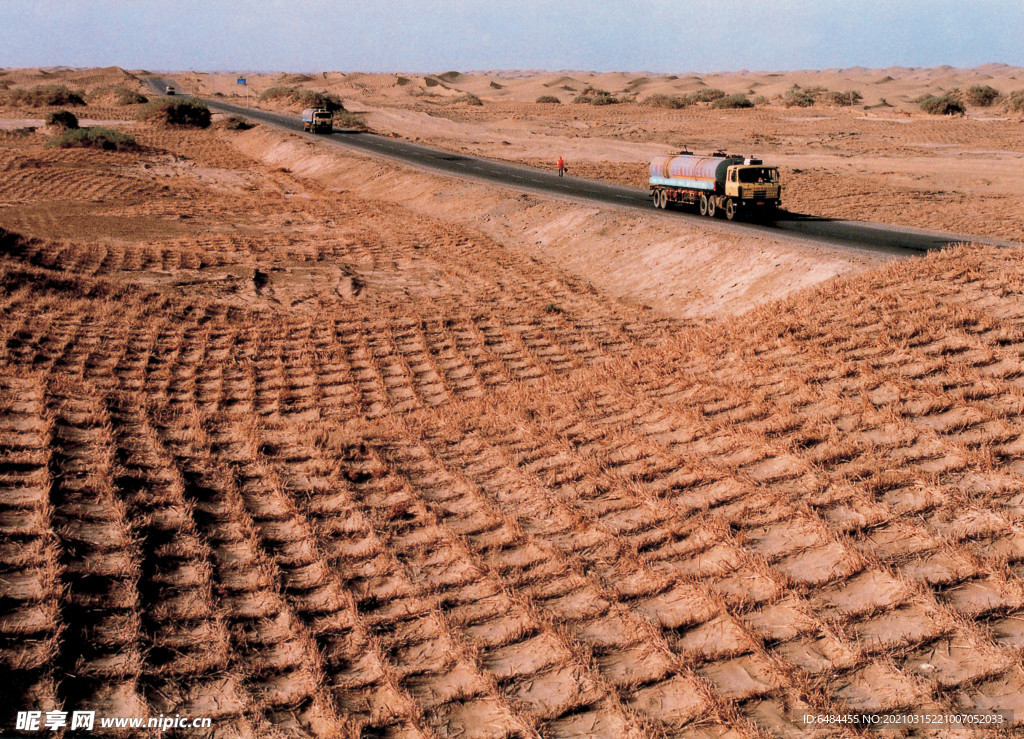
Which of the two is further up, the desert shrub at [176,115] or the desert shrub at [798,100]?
the desert shrub at [798,100]

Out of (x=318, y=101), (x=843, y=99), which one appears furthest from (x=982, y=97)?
(x=318, y=101)

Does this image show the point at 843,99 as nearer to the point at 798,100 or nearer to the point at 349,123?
the point at 798,100

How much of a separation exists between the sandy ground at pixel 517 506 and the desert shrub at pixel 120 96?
84.1 m

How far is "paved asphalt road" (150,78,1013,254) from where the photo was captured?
2155 cm

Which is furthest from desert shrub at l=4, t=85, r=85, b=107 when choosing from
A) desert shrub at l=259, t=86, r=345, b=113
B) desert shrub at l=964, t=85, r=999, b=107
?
desert shrub at l=964, t=85, r=999, b=107

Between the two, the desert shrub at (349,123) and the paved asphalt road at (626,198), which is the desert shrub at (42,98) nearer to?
the desert shrub at (349,123)

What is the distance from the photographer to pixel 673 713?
5844mm

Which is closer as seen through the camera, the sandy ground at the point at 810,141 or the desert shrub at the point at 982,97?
the sandy ground at the point at 810,141

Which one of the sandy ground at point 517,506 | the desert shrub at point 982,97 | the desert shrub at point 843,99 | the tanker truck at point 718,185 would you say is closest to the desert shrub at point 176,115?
the tanker truck at point 718,185

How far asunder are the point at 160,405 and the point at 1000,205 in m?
29.1

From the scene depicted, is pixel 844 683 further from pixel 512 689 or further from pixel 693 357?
pixel 693 357

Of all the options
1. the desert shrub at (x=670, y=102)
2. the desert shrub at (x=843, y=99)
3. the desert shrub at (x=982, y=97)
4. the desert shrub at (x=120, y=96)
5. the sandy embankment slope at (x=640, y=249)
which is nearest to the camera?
the sandy embankment slope at (x=640, y=249)

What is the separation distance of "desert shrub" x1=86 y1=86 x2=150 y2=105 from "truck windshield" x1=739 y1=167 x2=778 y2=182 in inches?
3333

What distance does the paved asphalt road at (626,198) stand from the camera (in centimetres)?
2155
